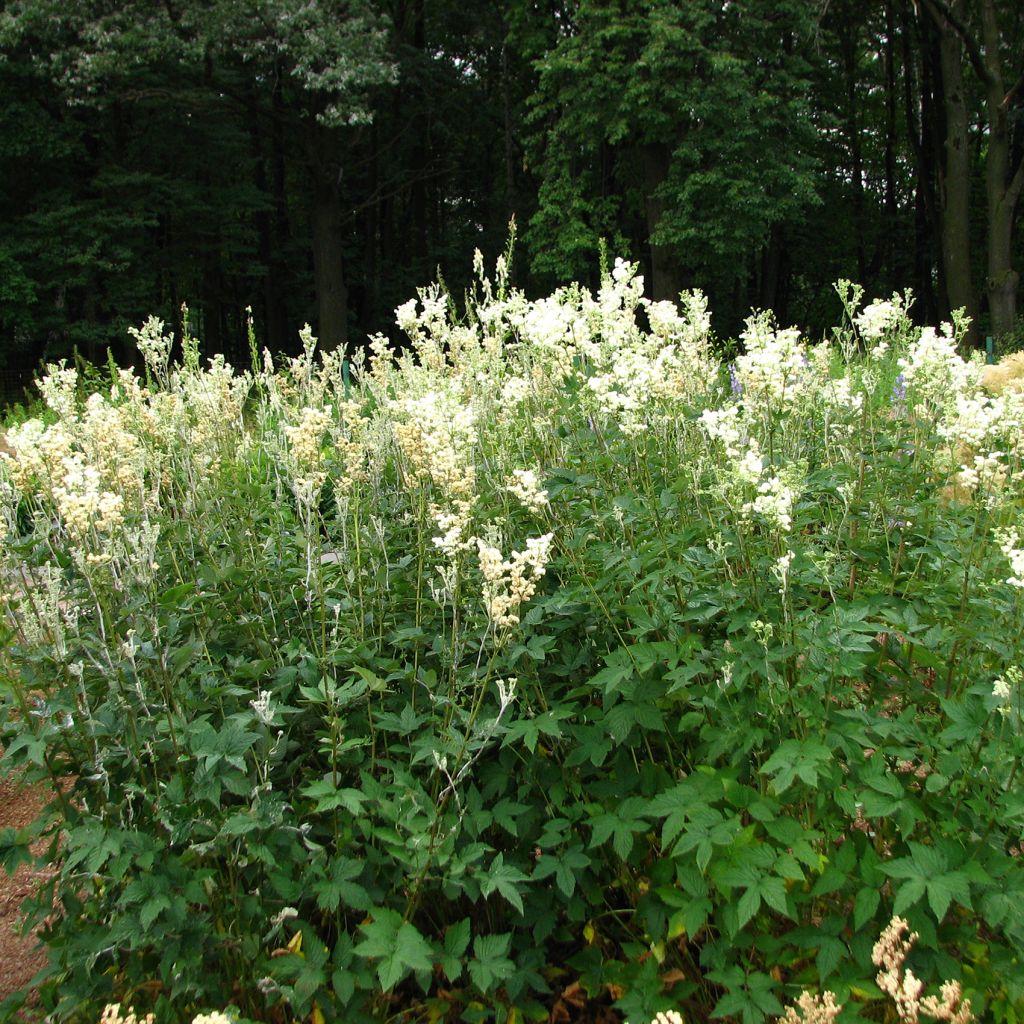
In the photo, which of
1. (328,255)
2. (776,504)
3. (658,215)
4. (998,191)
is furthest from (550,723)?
(328,255)

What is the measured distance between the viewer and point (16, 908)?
3.57 metres

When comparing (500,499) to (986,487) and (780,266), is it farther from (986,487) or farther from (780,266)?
(780,266)

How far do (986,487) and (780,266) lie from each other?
3031cm

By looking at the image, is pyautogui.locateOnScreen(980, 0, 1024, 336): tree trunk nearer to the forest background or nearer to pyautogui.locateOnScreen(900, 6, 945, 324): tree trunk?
the forest background

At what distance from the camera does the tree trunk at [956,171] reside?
1805 cm

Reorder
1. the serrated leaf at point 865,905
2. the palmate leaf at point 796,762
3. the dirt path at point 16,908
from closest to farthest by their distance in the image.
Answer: the palmate leaf at point 796,762
the serrated leaf at point 865,905
the dirt path at point 16,908

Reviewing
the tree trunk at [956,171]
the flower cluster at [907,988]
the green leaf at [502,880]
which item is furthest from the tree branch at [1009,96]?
the green leaf at [502,880]

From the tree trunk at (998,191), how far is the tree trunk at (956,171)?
0.47m

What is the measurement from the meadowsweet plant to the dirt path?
0.55 metres

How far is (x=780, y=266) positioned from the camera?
101 ft

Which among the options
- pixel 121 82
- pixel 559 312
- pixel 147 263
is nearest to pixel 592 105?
pixel 121 82

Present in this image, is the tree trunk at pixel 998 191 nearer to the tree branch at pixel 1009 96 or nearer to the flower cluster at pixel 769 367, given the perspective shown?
the tree branch at pixel 1009 96

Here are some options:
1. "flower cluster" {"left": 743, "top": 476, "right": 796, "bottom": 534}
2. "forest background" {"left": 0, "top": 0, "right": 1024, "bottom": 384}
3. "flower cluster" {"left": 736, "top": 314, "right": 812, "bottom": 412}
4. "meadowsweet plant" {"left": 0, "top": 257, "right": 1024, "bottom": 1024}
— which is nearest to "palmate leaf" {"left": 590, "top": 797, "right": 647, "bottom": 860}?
"meadowsweet plant" {"left": 0, "top": 257, "right": 1024, "bottom": 1024}

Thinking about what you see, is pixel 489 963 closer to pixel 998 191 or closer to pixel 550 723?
pixel 550 723
